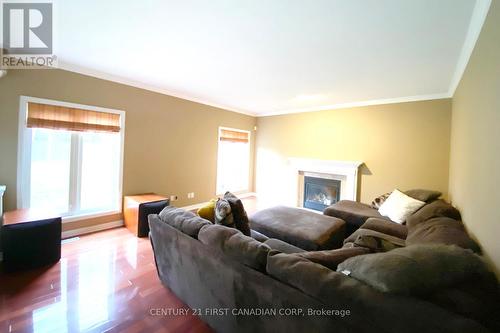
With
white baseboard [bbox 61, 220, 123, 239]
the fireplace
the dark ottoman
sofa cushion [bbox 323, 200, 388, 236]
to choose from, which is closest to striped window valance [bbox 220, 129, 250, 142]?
the fireplace

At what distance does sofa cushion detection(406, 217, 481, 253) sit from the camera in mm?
1612

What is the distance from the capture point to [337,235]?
282cm

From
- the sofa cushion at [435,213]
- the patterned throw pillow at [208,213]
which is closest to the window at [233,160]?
the patterned throw pillow at [208,213]

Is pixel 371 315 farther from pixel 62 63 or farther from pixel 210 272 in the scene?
pixel 62 63

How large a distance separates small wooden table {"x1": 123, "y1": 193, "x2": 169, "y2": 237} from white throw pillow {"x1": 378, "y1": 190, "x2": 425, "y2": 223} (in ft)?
11.5

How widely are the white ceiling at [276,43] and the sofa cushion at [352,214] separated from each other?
198 cm

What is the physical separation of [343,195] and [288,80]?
2.79 metres

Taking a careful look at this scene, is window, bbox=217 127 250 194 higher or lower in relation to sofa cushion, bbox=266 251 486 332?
higher

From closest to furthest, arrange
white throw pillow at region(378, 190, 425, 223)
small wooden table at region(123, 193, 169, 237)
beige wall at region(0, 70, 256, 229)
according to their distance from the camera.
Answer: beige wall at region(0, 70, 256, 229) < white throw pillow at region(378, 190, 425, 223) < small wooden table at region(123, 193, 169, 237)

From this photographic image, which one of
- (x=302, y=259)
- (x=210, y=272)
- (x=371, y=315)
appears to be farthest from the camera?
(x=210, y=272)

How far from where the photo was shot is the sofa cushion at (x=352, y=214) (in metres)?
3.28

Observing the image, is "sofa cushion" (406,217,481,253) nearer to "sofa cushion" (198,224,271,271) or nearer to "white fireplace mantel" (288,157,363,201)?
"sofa cushion" (198,224,271,271)

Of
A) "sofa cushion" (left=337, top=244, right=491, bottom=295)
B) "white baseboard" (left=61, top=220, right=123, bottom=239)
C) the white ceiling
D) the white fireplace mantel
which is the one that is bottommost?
"white baseboard" (left=61, top=220, right=123, bottom=239)

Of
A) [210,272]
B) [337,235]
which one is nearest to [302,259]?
[210,272]
